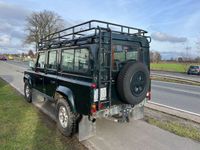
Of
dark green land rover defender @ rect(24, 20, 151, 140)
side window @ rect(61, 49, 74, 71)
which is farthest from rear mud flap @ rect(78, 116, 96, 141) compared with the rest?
side window @ rect(61, 49, 74, 71)

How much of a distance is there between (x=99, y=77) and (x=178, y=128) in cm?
265

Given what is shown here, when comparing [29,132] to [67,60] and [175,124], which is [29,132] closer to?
[67,60]

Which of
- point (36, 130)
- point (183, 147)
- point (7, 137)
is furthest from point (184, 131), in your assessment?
point (7, 137)

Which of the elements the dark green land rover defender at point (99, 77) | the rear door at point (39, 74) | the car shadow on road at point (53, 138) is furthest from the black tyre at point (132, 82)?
the rear door at point (39, 74)

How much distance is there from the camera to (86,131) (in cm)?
436

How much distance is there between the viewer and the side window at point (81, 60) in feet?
13.9

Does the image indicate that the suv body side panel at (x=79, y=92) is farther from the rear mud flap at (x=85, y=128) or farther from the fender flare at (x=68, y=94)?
the rear mud flap at (x=85, y=128)

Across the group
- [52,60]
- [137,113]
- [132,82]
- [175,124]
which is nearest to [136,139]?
[137,113]

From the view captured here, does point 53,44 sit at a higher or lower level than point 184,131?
higher

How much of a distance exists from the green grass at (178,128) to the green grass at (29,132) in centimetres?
231

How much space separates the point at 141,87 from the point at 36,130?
2.73 metres

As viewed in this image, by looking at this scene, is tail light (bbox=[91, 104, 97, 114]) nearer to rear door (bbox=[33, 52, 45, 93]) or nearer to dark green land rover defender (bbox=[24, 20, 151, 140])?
dark green land rover defender (bbox=[24, 20, 151, 140])

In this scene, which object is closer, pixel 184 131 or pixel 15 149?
pixel 15 149

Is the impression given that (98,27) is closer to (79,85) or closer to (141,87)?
(79,85)
